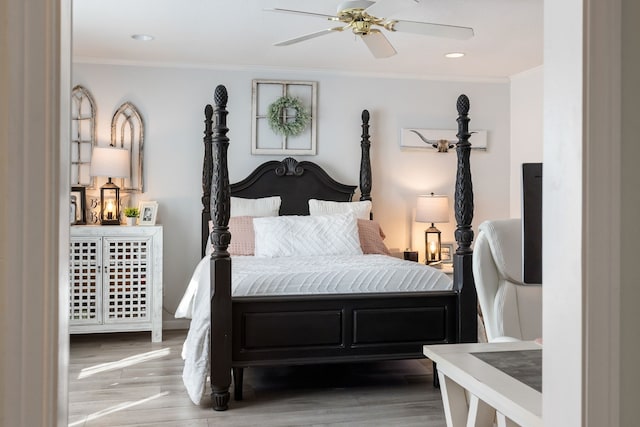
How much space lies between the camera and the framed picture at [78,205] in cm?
505

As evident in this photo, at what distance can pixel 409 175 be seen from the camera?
586 centimetres

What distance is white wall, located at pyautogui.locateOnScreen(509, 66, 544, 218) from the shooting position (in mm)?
5587

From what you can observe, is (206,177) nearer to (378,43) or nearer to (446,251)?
(378,43)

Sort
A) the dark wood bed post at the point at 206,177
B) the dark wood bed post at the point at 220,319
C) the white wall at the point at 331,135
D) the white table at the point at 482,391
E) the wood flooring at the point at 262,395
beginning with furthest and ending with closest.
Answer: the white wall at the point at 331,135, the dark wood bed post at the point at 206,177, the dark wood bed post at the point at 220,319, the wood flooring at the point at 262,395, the white table at the point at 482,391

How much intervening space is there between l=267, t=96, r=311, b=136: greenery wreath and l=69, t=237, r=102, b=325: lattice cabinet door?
6.30ft

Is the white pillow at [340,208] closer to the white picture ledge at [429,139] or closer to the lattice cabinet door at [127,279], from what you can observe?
the white picture ledge at [429,139]

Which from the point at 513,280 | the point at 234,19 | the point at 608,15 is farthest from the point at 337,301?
the point at 608,15

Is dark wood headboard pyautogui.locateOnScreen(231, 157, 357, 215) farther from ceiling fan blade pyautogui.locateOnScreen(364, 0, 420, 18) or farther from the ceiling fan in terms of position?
ceiling fan blade pyautogui.locateOnScreen(364, 0, 420, 18)

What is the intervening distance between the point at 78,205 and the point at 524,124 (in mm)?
4340

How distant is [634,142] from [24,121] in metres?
1.02

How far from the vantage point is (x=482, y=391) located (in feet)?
4.33

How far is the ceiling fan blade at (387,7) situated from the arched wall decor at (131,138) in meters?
2.91

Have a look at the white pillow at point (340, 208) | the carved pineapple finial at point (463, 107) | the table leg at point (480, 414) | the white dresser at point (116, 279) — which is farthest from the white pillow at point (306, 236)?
the table leg at point (480, 414)

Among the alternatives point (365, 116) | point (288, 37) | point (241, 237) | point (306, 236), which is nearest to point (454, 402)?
point (306, 236)
